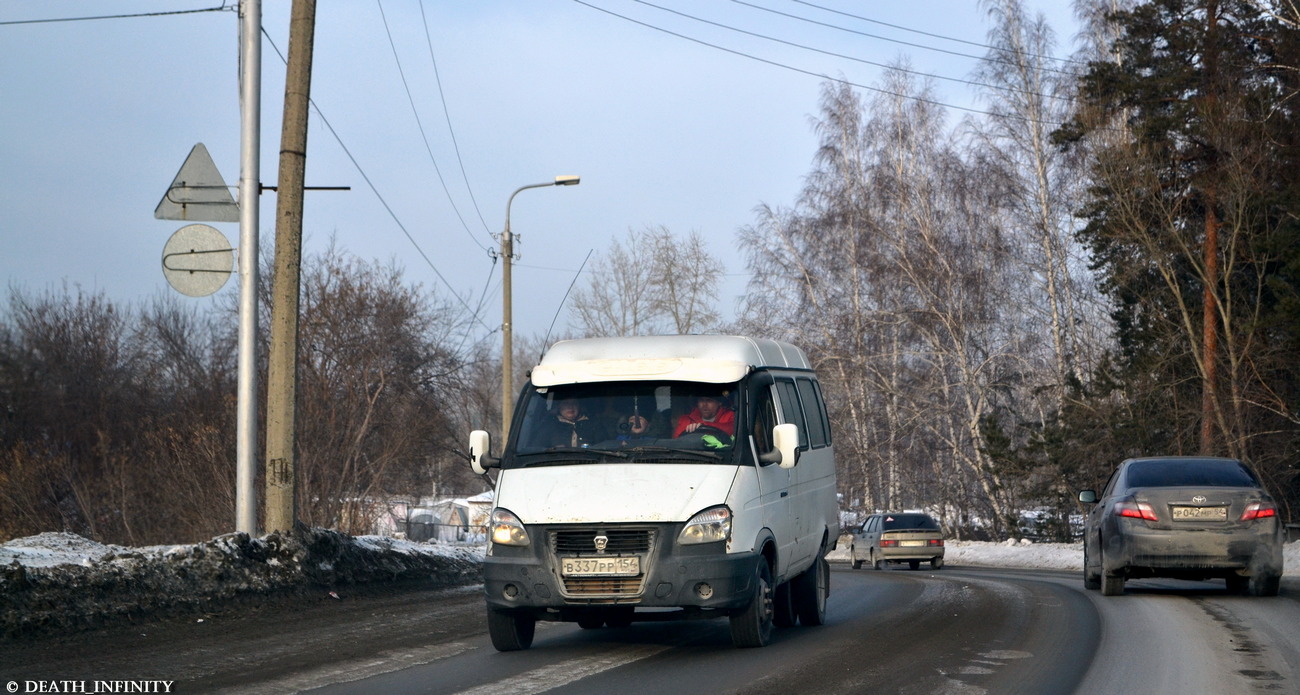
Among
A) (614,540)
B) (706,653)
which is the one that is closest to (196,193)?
(614,540)

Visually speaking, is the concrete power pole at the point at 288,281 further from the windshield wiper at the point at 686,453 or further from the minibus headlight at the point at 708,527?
the minibus headlight at the point at 708,527

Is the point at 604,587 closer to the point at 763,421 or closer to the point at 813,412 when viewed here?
the point at 763,421

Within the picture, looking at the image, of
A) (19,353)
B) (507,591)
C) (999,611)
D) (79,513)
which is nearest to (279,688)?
(507,591)

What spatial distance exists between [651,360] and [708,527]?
5.08ft

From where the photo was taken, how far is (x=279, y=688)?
7023 mm

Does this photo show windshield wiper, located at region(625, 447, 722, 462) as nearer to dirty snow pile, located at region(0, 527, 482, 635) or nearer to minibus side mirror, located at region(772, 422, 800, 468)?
minibus side mirror, located at region(772, 422, 800, 468)

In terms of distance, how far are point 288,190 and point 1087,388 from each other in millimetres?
27041

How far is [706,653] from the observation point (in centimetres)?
864

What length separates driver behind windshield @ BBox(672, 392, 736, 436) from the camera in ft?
28.9

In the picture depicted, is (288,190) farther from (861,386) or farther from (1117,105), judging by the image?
(861,386)

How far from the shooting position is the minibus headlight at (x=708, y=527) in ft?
26.6

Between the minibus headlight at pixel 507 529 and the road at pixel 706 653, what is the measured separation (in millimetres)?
800

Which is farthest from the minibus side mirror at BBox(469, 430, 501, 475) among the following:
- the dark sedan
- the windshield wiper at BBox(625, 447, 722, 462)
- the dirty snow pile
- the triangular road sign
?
the dark sedan

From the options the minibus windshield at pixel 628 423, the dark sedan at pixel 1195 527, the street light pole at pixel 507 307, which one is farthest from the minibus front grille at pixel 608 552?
→ the street light pole at pixel 507 307
